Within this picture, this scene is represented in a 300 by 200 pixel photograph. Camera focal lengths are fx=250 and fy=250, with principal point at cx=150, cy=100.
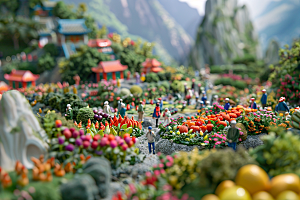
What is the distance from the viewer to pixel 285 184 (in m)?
5.52

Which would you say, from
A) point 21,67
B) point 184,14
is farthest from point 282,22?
point 21,67

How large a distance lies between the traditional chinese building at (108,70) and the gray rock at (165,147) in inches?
539

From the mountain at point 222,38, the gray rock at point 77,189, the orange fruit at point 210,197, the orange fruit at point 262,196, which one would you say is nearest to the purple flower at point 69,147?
the gray rock at point 77,189

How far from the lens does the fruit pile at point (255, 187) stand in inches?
Answer: 210

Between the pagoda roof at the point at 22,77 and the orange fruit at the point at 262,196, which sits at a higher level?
the pagoda roof at the point at 22,77

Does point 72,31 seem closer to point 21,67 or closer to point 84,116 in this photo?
point 21,67

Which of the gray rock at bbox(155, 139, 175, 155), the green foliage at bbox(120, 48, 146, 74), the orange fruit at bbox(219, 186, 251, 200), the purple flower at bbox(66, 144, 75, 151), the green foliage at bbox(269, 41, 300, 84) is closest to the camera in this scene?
the orange fruit at bbox(219, 186, 251, 200)

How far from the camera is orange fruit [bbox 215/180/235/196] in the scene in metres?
5.77

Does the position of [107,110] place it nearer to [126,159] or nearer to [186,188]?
[126,159]

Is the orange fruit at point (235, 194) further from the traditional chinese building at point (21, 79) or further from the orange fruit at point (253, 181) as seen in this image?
the traditional chinese building at point (21, 79)

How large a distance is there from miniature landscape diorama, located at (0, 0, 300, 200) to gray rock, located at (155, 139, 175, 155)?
0.14ft

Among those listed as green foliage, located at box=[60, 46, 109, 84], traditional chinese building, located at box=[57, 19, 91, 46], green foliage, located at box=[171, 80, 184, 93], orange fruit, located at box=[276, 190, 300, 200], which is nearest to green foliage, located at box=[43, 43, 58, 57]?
traditional chinese building, located at box=[57, 19, 91, 46]

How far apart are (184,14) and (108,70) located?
72866mm

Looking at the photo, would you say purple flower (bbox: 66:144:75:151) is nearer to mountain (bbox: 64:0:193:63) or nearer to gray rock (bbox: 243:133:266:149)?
gray rock (bbox: 243:133:266:149)
